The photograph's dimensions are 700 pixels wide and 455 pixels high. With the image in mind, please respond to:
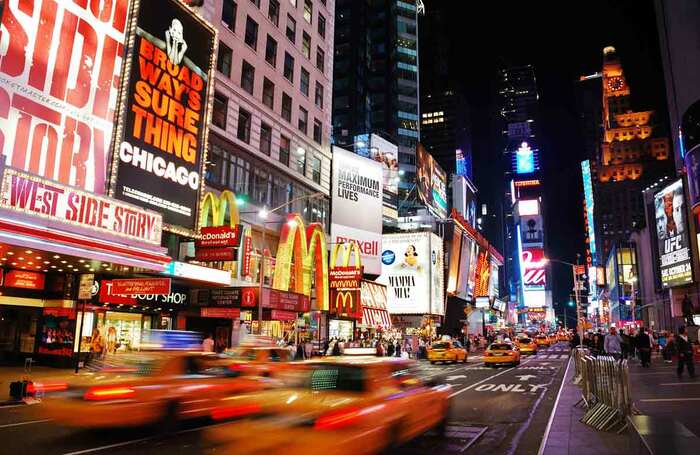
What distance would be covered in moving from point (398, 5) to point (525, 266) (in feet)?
330

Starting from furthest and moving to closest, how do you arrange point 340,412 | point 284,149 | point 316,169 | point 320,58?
1. point 320,58
2. point 316,169
3. point 284,149
4. point 340,412

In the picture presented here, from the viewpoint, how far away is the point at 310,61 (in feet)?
145

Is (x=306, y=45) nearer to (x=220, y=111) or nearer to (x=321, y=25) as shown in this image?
(x=321, y=25)

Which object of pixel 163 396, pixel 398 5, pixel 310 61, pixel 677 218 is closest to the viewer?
pixel 163 396

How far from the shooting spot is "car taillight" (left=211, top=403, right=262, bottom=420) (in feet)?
37.3

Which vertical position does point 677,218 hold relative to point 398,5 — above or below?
below

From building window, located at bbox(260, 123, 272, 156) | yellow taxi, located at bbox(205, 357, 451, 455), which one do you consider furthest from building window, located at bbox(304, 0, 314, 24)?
yellow taxi, located at bbox(205, 357, 451, 455)

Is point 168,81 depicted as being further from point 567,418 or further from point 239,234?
point 567,418

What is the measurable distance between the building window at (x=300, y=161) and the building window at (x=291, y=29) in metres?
8.53

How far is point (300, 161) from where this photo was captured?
134ft

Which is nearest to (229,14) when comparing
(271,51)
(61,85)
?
(271,51)

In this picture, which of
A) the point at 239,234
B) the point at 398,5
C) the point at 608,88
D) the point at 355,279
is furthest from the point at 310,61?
the point at 608,88

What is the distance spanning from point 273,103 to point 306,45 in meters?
8.91

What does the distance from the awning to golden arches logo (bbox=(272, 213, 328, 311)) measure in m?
11.0
